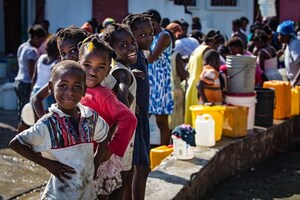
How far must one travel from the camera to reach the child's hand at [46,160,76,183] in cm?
275

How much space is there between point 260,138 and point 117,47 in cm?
342

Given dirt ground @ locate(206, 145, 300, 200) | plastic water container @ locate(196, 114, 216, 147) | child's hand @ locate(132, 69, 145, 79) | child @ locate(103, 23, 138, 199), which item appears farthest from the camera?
plastic water container @ locate(196, 114, 216, 147)

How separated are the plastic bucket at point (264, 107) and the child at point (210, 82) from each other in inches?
25.1

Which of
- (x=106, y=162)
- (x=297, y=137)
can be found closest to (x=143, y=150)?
(x=106, y=162)

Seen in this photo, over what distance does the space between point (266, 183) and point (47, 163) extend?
3533 mm

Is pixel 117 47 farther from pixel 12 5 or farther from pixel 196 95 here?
pixel 12 5

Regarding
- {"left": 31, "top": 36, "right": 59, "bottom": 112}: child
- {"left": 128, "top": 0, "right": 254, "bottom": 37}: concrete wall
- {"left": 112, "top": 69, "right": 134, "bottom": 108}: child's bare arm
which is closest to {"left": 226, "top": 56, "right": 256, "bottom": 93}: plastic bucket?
{"left": 31, "top": 36, "right": 59, "bottom": 112}: child

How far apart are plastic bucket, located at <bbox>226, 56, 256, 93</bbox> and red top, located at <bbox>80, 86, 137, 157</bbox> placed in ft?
11.3

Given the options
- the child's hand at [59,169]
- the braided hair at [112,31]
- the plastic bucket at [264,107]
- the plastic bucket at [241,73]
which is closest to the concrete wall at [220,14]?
the plastic bucket at [264,107]

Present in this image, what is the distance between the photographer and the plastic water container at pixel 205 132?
5574mm

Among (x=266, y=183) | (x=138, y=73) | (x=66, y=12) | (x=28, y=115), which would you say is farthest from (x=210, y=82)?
(x=66, y=12)

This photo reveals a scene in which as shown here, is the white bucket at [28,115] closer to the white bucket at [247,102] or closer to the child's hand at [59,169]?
the white bucket at [247,102]

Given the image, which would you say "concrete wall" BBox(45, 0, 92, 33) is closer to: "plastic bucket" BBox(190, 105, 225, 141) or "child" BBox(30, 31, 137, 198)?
"plastic bucket" BBox(190, 105, 225, 141)

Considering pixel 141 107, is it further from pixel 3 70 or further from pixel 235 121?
pixel 3 70
